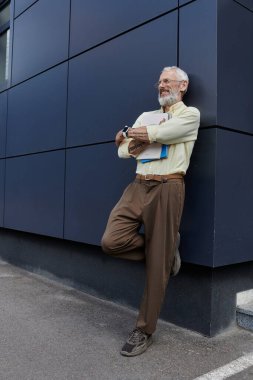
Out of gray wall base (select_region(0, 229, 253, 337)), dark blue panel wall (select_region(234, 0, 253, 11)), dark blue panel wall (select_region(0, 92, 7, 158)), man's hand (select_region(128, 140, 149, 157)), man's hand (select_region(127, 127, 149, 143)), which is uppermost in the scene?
dark blue panel wall (select_region(234, 0, 253, 11))

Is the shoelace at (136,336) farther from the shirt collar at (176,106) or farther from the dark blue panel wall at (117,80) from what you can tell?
the dark blue panel wall at (117,80)

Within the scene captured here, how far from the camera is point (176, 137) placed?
9.78 feet

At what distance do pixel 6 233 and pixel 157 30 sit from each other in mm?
4399

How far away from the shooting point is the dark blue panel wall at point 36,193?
511cm

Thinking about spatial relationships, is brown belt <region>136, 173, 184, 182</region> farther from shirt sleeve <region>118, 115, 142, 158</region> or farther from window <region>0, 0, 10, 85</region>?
window <region>0, 0, 10, 85</region>

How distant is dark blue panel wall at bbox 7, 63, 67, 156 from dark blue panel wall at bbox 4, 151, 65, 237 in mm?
188

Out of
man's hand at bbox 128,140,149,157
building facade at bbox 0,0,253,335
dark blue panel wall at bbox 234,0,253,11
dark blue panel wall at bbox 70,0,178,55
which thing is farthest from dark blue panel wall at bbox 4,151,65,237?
dark blue panel wall at bbox 234,0,253,11

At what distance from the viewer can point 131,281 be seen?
4059 mm

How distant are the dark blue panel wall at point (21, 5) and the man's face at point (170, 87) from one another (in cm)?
381

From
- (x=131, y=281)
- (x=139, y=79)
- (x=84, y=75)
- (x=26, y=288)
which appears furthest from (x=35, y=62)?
(x=131, y=281)

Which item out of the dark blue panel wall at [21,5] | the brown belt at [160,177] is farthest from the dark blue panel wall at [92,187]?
the dark blue panel wall at [21,5]

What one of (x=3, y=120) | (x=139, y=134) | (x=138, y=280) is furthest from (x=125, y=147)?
(x=3, y=120)

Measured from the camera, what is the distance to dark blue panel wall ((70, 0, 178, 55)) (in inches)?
152

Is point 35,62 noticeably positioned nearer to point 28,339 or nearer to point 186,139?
point 186,139
